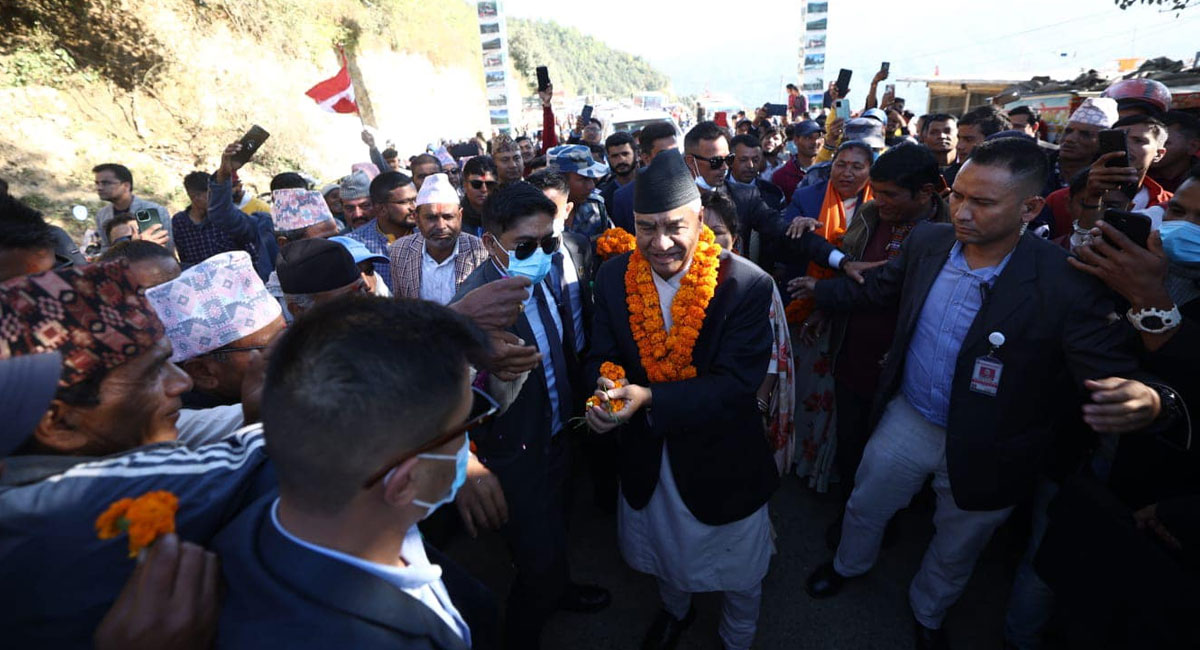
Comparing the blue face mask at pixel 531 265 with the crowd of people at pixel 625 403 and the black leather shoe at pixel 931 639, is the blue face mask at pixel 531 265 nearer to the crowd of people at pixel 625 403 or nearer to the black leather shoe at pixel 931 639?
the crowd of people at pixel 625 403

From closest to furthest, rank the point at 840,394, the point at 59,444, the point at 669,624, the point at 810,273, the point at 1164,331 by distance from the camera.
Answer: the point at 59,444 < the point at 1164,331 < the point at 669,624 < the point at 840,394 < the point at 810,273

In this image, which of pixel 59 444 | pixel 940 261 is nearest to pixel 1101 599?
pixel 940 261

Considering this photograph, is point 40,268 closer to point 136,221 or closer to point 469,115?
point 136,221

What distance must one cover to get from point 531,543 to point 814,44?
20.3 m

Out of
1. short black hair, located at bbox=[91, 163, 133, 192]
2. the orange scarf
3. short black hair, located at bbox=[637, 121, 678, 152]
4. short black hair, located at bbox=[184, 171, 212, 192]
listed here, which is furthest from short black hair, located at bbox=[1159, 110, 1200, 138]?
short black hair, located at bbox=[91, 163, 133, 192]

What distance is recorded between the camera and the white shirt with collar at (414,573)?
113 centimetres

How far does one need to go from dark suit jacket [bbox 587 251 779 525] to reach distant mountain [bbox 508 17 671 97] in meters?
69.6

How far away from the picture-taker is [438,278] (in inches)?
152

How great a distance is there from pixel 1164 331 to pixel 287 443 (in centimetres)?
283

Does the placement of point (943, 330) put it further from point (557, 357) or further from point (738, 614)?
point (557, 357)

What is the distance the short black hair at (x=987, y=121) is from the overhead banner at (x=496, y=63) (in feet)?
50.6

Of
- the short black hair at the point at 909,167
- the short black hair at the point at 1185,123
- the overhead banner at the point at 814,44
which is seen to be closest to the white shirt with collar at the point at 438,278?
the short black hair at the point at 909,167

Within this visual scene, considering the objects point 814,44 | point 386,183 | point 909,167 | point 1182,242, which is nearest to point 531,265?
point 909,167

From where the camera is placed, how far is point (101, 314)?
4.22ft
